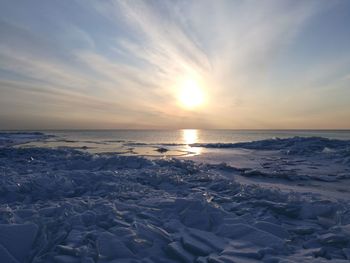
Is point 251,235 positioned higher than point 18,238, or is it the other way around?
point 18,238

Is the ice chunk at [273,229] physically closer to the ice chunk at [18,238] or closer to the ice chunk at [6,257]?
the ice chunk at [18,238]

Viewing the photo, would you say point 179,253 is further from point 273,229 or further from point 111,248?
point 273,229

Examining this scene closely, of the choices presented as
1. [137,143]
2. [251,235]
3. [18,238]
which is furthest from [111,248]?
[137,143]

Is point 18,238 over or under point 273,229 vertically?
over

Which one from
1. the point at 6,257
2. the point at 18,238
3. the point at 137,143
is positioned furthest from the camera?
the point at 137,143

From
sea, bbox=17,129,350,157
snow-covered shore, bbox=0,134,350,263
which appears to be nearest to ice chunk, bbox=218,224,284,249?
snow-covered shore, bbox=0,134,350,263

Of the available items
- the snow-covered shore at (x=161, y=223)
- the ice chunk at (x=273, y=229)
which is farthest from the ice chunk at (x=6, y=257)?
the ice chunk at (x=273, y=229)

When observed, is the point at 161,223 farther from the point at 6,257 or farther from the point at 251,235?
the point at 6,257

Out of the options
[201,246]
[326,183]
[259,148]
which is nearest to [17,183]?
[201,246]

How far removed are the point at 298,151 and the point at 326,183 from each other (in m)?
12.6

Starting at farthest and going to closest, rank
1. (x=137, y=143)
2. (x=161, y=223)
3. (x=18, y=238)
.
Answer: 1. (x=137, y=143)
2. (x=161, y=223)
3. (x=18, y=238)

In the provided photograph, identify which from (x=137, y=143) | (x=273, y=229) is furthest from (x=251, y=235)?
(x=137, y=143)

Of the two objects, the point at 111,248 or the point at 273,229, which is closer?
the point at 111,248

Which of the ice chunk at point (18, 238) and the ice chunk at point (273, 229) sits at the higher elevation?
the ice chunk at point (18, 238)
